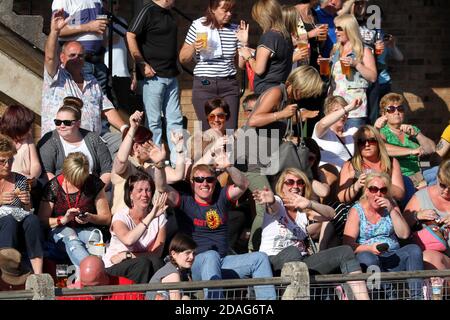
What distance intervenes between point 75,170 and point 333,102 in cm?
306

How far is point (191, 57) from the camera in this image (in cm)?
1506

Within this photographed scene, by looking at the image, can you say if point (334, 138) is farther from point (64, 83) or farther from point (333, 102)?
point (64, 83)

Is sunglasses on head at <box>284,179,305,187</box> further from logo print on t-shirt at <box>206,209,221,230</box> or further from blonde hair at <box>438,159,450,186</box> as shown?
blonde hair at <box>438,159,450,186</box>

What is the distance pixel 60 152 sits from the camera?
13211mm

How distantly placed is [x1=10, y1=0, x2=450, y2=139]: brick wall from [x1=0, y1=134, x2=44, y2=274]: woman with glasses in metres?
7.18

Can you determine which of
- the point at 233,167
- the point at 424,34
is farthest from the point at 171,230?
the point at 424,34

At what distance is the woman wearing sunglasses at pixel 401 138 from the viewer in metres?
14.8

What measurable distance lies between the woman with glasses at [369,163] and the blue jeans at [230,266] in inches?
65.3

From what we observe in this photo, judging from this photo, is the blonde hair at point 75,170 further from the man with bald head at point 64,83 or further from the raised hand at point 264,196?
the raised hand at point 264,196

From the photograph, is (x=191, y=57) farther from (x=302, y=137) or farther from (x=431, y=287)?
(x=431, y=287)

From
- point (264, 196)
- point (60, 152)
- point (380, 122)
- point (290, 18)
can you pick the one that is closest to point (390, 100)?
point (380, 122)

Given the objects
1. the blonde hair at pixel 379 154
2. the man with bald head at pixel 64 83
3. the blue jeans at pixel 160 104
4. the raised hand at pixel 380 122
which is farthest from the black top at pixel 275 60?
the man with bald head at pixel 64 83

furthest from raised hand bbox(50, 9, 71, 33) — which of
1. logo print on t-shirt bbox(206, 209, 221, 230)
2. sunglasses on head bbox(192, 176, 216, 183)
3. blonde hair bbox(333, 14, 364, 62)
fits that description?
blonde hair bbox(333, 14, 364, 62)

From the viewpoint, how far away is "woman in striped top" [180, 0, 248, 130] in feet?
48.6
